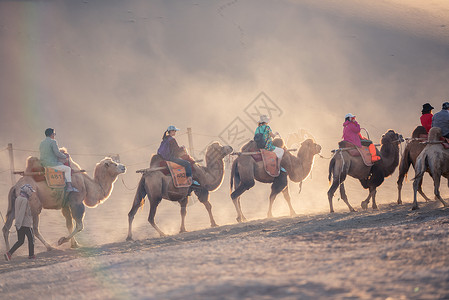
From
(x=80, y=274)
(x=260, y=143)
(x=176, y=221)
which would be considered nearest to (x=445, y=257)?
(x=80, y=274)

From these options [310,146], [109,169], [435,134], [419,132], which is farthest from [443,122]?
[109,169]

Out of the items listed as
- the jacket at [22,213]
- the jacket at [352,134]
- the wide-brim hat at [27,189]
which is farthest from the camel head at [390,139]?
the jacket at [22,213]

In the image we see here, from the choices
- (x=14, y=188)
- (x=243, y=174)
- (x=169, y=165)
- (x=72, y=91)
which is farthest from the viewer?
(x=72, y=91)

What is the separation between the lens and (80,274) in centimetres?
646

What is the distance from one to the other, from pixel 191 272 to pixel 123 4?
242 feet

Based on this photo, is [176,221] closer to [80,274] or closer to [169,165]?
[169,165]

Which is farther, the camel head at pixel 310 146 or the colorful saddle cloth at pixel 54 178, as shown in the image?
the camel head at pixel 310 146

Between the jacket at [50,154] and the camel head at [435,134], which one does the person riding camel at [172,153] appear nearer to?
the jacket at [50,154]

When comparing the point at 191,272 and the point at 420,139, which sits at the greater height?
the point at 420,139

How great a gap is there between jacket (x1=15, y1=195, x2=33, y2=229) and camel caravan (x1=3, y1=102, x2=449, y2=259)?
4cm

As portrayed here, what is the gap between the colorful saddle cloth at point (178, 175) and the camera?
1330cm

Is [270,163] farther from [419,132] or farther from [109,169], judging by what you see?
[109,169]

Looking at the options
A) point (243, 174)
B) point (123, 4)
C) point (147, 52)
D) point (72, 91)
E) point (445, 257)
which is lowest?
point (445, 257)

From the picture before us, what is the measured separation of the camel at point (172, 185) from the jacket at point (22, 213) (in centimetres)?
240
